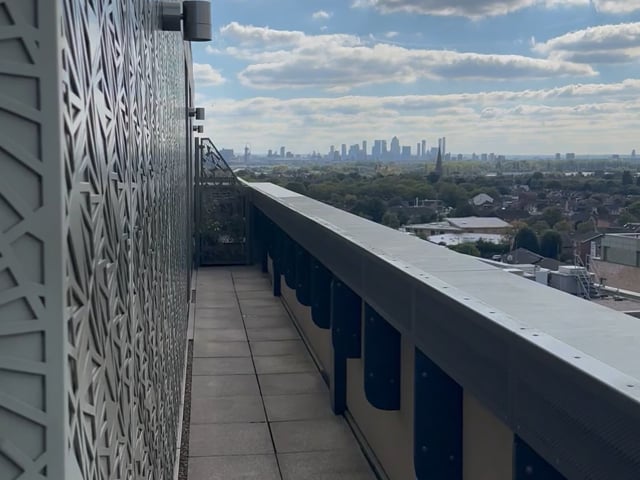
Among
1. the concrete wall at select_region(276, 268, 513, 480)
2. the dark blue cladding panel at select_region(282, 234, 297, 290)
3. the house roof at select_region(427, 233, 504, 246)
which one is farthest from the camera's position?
the dark blue cladding panel at select_region(282, 234, 297, 290)

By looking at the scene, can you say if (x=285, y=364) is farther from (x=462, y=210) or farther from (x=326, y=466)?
(x=462, y=210)

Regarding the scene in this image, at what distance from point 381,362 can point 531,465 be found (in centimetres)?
290

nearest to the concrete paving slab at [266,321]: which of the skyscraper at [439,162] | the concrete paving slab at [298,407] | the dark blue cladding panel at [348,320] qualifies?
the concrete paving slab at [298,407]

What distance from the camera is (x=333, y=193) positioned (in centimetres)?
966

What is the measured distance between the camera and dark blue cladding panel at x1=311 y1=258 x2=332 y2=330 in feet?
27.5

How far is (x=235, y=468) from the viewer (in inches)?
253

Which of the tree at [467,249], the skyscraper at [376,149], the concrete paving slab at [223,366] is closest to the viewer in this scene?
the tree at [467,249]

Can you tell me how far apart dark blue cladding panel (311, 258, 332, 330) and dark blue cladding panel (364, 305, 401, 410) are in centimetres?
269

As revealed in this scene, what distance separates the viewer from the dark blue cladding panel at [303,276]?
9.62m

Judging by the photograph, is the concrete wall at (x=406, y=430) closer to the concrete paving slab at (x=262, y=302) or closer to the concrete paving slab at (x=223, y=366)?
the concrete paving slab at (x=223, y=366)

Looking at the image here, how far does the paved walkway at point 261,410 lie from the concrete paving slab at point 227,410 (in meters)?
0.01

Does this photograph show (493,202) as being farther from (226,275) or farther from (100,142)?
(226,275)

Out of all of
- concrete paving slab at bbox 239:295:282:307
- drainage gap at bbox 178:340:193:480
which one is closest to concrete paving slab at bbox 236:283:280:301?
concrete paving slab at bbox 239:295:282:307

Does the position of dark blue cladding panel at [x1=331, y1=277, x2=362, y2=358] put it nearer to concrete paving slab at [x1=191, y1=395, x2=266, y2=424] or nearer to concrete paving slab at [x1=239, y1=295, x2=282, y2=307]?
concrete paving slab at [x1=191, y1=395, x2=266, y2=424]
